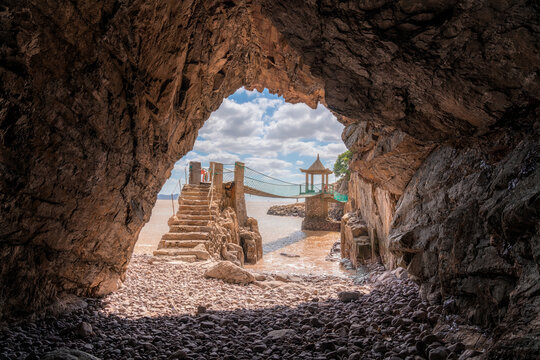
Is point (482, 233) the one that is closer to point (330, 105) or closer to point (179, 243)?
point (330, 105)

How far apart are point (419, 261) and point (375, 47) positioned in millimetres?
2481

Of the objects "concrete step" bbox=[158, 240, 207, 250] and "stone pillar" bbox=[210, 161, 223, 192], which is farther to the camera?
"stone pillar" bbox=[210, 161, 223, 192]

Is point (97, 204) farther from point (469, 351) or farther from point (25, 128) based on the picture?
point (469, 351)

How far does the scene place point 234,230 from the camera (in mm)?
10391

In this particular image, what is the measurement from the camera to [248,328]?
3045mm

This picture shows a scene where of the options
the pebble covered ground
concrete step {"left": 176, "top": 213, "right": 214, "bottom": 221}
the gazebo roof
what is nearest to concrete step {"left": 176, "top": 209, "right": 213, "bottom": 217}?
concrete step {"left": 176, "top": 213, "right": 214, "bottom": 221}

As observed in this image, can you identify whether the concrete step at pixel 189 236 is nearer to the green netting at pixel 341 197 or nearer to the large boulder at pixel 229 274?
the large boulder at pixel 229 274

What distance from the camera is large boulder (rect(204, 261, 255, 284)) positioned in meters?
5.44

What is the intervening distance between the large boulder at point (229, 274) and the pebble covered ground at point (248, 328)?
918mm

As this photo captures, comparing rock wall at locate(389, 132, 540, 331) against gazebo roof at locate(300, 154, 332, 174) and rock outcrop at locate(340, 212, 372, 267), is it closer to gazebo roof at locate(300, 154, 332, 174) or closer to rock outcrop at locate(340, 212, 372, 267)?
rock outcrop at locate(340, 212, 372, 267)

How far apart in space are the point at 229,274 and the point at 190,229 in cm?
292

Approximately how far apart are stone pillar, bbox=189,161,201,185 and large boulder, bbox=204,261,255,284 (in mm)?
6370

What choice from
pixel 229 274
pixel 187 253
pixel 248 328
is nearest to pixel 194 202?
pixel 187 253

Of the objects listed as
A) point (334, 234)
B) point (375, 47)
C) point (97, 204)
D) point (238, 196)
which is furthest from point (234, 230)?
point (334, 234)
